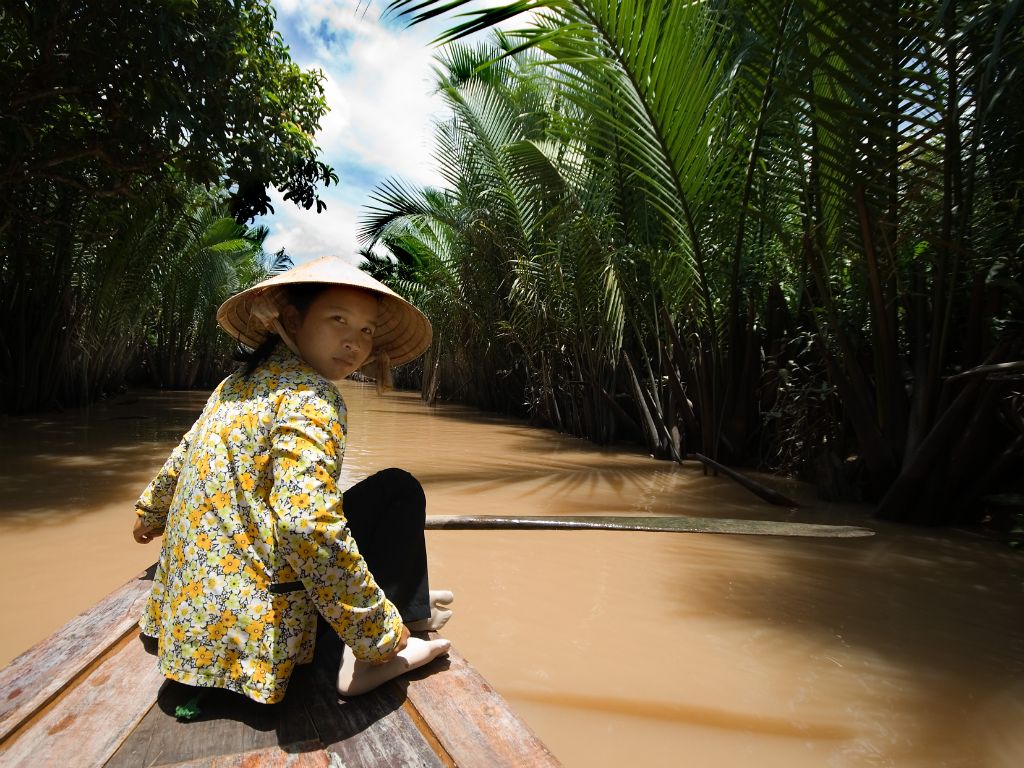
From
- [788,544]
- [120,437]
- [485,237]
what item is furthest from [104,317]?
[788,544]

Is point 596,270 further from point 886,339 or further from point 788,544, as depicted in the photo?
point 788,544

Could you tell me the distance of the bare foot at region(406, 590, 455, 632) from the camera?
1454mm

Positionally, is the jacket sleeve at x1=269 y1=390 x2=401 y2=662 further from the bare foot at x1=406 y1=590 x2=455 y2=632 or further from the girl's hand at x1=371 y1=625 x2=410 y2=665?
the bare foot at x1=406 y1=590 x2=455 y2=632

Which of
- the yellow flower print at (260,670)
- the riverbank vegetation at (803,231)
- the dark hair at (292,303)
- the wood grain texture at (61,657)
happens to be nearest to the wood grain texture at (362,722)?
the yellow flower print at (260,670)

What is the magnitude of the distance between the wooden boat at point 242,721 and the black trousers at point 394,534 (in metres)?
0.14

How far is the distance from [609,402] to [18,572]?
15.6ft

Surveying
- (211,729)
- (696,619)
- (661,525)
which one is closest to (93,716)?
(211,729)

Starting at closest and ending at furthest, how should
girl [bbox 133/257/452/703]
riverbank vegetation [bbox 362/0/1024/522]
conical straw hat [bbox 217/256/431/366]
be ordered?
girl [bbox 133/257/452/703], conical straw hat [bbox 217/256/431/366], riverbank vegetation [bbox 362/0/1024/522]

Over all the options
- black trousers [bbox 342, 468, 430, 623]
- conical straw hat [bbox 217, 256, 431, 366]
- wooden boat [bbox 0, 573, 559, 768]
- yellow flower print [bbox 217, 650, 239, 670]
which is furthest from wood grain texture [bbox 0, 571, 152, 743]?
conical straw hat [bbox 217, 256, 431, 366]

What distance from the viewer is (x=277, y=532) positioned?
111 cm

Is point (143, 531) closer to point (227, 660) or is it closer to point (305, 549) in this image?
point (227, 660)

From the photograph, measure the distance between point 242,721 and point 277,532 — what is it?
0.32m

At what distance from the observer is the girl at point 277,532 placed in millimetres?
1118

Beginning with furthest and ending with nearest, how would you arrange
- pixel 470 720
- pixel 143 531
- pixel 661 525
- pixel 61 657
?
1. pixel 661 525
2. pixel 143 531
3. pixel 61 657
4. pixel 470 720
